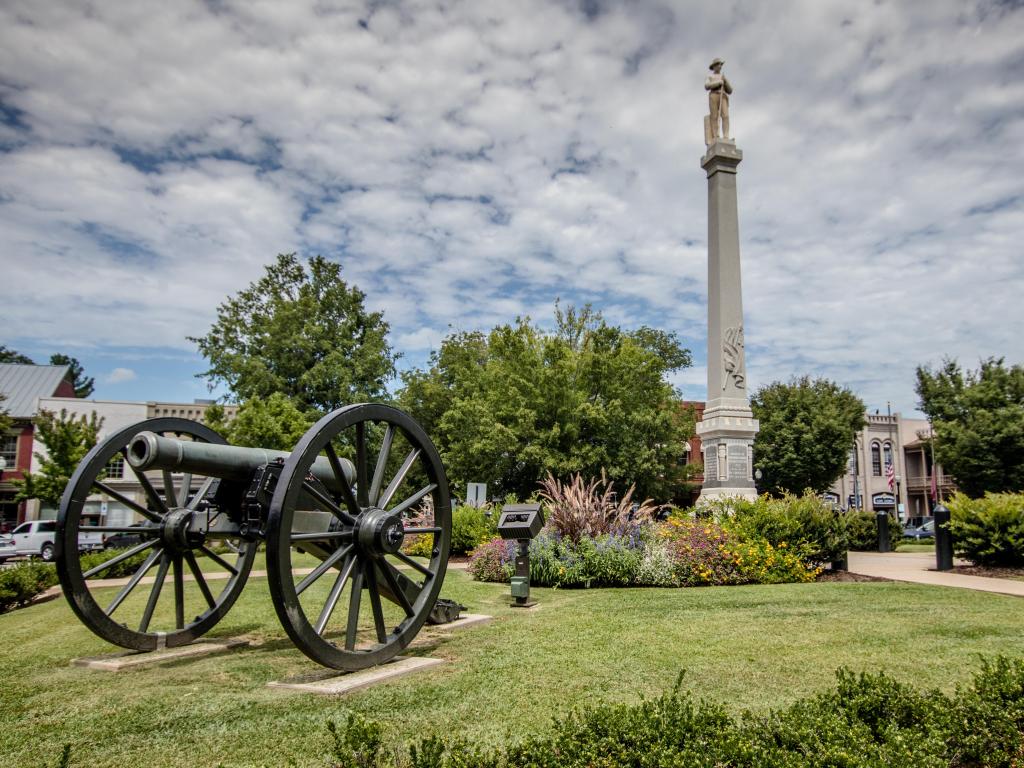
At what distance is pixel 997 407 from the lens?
2936cm

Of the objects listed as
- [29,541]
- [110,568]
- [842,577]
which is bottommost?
[29,541]

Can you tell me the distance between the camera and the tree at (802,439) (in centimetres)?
3781

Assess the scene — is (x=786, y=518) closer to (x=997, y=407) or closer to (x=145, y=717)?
(x=145, y=717)

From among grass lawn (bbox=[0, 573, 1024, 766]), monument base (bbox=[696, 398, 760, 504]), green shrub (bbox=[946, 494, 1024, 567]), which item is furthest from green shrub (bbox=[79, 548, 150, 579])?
green shrub (bbox=[946, 494, 1024, 567])

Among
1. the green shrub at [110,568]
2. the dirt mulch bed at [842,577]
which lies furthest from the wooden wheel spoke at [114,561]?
the dirt mulch bed at [842,577]

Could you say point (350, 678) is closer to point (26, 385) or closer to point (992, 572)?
point (992, 572)

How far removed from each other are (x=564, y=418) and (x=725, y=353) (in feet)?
27.9

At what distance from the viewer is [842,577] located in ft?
42.7

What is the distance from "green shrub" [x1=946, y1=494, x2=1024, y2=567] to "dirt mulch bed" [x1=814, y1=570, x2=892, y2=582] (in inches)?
101

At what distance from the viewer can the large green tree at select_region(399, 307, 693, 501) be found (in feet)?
88.2

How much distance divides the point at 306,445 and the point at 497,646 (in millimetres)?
2880

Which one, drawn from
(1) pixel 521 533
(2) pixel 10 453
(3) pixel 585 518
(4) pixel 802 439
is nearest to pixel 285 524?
(1) pixel 521 533

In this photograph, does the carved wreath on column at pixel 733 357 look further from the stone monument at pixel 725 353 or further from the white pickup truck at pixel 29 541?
the white pickup truck at pixel 29 541

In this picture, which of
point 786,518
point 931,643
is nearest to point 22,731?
point 931,643
